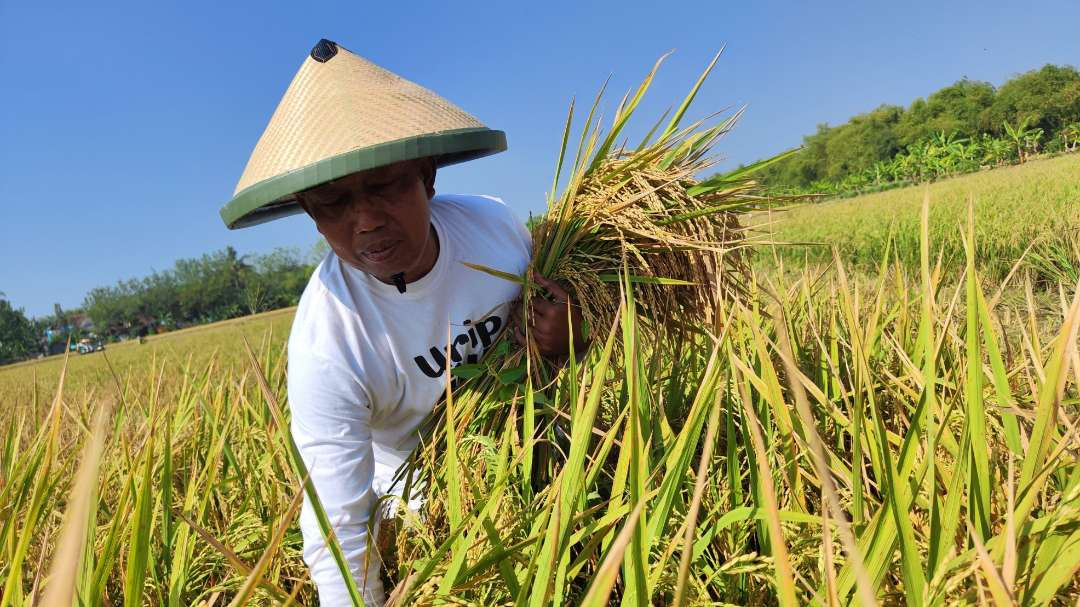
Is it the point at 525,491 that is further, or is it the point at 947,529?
the point at 525,491

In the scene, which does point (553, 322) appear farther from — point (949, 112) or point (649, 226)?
point (949, 112)

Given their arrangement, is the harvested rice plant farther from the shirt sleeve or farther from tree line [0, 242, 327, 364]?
tree line [0, 242, 327, 364]

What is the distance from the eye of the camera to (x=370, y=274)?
1.55 metres

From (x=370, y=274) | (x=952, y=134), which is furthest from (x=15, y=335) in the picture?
(x=952, y=134)

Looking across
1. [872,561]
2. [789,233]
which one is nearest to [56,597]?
[872,561]

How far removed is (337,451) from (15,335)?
280 ft

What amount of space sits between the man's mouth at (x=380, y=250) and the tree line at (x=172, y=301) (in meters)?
68.8

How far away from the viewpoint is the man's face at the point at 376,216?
1.24m

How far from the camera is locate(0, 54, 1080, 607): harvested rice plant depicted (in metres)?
0.67

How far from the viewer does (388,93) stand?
120cm

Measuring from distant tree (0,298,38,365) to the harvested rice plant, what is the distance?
80790 millimetres

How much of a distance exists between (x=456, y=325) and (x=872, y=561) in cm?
114

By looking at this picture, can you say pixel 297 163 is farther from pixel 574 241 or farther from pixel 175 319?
pixel 175 319

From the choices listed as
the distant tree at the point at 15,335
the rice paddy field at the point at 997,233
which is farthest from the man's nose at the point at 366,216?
the distant tree at the point at 15,335
